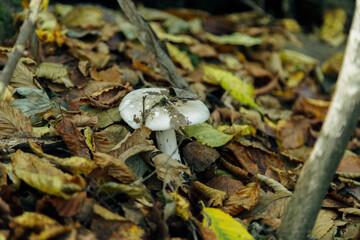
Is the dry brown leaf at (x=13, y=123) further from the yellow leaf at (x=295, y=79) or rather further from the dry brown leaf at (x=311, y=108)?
the yellow leaf at (x=295, y=79)

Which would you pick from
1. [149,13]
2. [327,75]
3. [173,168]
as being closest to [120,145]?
[173,168]

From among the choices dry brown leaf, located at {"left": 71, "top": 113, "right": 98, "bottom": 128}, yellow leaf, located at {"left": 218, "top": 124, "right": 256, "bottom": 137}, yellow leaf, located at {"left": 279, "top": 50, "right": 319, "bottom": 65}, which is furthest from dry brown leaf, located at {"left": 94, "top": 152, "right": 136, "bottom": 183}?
yellow leaf, located at {"left": 279, "top": 50, "right": 319, "bottom": 65}

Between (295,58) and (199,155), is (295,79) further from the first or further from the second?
(199,155)

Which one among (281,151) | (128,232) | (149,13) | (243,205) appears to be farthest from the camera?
(149,13)

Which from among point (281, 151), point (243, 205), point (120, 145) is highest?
point (120, 145)

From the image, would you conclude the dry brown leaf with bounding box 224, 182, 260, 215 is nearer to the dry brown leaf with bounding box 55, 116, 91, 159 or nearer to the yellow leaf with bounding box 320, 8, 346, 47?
the dry brown leaf with bounding box 55, 116, 91, 159

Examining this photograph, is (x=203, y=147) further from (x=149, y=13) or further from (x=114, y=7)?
(x=114, y=7)

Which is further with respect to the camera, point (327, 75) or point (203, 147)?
point (327, 75)
